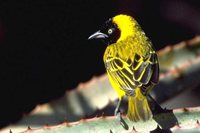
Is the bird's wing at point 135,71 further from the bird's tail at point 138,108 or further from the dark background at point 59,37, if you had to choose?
the dark background at point 59,37

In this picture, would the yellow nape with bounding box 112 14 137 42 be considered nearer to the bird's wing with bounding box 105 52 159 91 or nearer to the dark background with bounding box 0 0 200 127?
the bird's wing with bounding box 105 52 159 91

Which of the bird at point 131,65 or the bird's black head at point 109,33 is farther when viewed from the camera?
the bird's black head at point 109,33

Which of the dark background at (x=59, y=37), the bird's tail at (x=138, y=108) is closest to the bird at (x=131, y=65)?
the bird's tail at (x=138, y=108)

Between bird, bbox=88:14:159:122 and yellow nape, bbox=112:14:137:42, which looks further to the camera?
yellow nape, bbox=112:14:137:42

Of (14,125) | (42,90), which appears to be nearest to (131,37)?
(14,125)

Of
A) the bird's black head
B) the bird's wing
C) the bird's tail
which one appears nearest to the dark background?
the bird's black head

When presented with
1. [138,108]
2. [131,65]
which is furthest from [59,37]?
[138,108]
